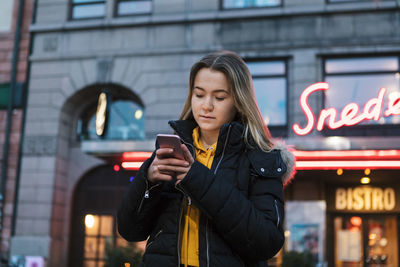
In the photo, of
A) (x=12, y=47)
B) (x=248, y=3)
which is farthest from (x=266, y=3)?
(x=12, y=47)

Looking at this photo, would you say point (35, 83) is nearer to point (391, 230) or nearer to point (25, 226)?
point (25, 226)

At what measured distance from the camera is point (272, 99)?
12250 millimetres

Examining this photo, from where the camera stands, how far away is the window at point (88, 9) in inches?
→ 536

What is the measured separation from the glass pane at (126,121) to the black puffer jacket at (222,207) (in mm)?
11147

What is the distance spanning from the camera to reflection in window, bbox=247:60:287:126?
40.1ft

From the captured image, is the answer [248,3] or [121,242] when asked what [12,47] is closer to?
[121,242]

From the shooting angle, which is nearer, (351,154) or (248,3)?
(351,154)

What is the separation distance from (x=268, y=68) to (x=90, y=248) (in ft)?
22.1

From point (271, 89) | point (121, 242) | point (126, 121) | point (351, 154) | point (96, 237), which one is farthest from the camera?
point (126, 121)

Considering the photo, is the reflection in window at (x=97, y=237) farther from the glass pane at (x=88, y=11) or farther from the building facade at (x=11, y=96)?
the glass pane at (x=88, y=11)

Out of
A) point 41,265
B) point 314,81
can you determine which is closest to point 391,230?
point 314,81

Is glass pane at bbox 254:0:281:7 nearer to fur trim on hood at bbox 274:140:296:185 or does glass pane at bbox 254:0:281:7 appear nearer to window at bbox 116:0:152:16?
window at bbox 116:0:152:16

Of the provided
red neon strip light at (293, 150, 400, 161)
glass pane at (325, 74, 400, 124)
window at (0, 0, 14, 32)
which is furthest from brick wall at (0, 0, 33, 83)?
glass pane at (325, 74, 400, 124)

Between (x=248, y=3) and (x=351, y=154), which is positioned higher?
(x=248, y=3)
